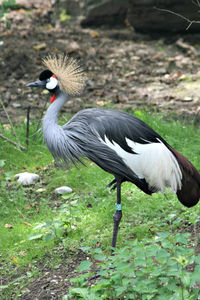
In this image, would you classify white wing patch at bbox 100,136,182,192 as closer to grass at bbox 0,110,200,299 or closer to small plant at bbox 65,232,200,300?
grass at bbox 0,110,200,299

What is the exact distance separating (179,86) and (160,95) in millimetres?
347

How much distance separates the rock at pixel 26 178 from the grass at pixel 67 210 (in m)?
0.05

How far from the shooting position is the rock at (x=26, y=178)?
168 inches

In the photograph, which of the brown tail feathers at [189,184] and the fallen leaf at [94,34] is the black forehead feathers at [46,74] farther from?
the fallen leaf at [94,34]

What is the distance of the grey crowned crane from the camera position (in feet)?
10.2

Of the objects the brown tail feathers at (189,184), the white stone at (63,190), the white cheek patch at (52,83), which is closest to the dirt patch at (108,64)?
the white stone at (63,190)

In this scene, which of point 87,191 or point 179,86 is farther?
point 179,86

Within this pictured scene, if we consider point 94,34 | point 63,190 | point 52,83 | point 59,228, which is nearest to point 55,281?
point 59,228

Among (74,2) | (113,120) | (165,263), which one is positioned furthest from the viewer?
(74,2)

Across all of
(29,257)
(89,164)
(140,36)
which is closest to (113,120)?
(29,257)

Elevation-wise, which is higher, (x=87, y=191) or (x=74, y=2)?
(x=74, y=2)

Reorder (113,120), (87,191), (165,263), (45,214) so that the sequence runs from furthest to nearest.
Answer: (87,191), (45,214), (113,120), (165,263)

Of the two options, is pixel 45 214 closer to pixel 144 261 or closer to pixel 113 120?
pixel 113 120

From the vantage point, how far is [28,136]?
479 centimetres
